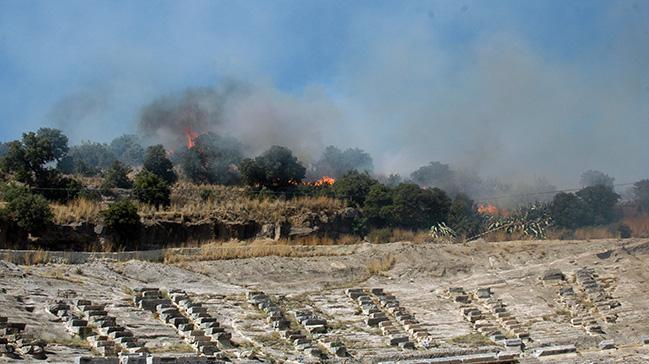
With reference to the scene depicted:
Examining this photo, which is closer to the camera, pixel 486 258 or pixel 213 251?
pixel 213 251

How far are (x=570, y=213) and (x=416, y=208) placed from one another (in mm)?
9086

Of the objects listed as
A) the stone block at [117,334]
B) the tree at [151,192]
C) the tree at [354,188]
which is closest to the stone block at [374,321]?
the stone block at [117,334]

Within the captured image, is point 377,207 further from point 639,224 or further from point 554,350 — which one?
point 554,350

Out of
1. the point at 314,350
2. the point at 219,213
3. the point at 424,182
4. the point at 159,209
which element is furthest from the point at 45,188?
the point at 424,182

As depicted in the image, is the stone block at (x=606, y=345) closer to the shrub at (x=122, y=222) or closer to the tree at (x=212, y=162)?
the shrub at (x=122, y=222)

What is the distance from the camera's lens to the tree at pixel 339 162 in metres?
80.4

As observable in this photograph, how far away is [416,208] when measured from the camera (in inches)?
2028

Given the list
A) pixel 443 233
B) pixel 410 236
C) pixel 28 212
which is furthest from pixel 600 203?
pixel 28 212

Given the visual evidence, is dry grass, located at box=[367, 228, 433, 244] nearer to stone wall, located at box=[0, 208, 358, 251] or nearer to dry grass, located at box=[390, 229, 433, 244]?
dry grass, located at box=[390, 229, 433, 244]

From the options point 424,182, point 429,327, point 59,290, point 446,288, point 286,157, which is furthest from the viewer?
point 424,182

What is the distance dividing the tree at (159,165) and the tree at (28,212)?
747 inches

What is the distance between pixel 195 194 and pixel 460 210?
15.6m

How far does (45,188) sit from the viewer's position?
46375 millimetres

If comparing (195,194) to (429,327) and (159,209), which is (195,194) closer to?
(159,209)
